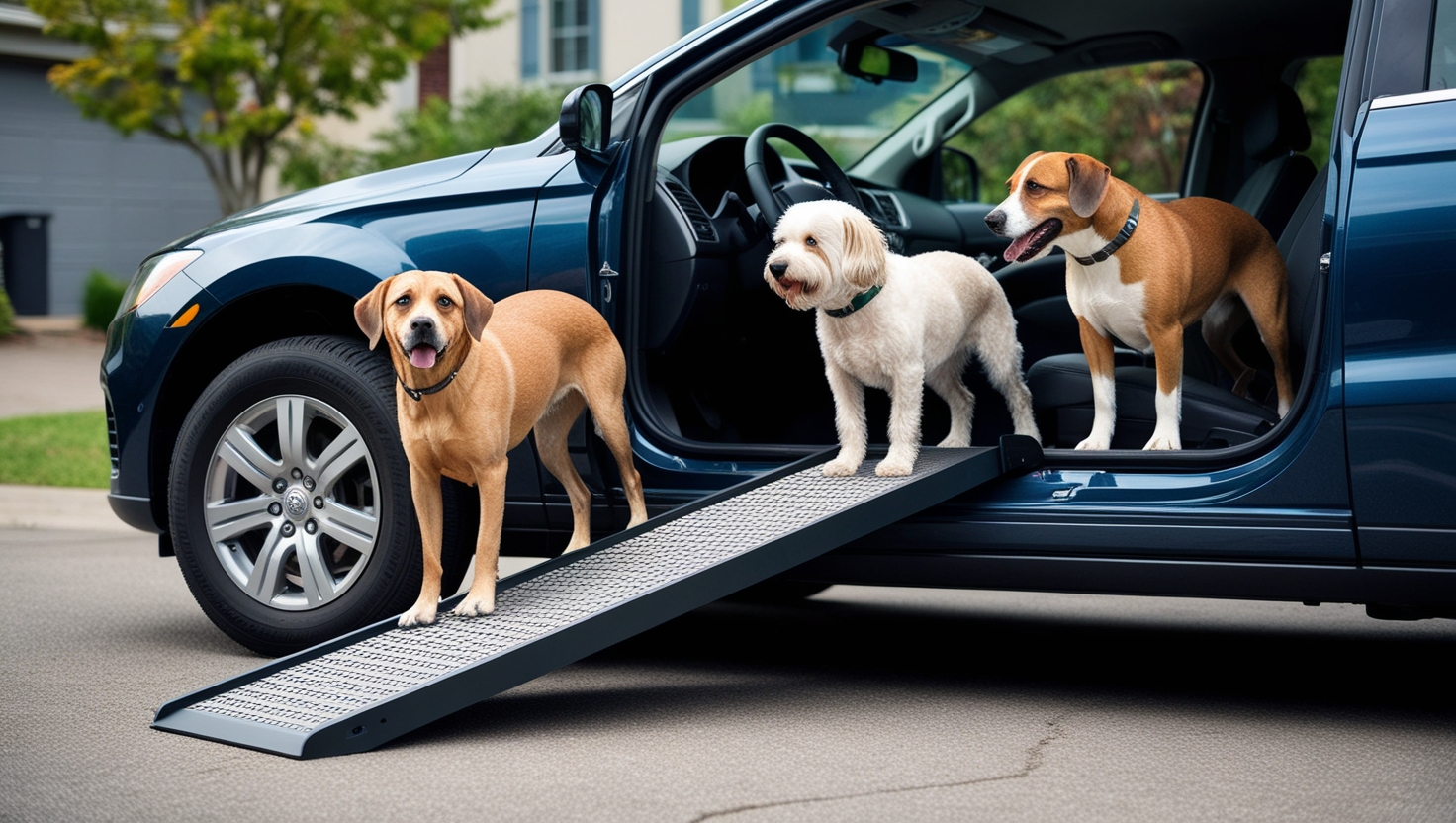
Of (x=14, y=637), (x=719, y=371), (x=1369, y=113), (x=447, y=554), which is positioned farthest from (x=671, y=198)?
(x=14, y=637)

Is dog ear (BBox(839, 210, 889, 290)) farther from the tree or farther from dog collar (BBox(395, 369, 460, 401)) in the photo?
the tree

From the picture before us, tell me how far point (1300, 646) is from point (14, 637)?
4.35 meters

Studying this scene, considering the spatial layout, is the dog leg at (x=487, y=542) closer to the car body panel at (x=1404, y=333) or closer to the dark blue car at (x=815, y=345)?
the dark blue car at (x=815, y=345)

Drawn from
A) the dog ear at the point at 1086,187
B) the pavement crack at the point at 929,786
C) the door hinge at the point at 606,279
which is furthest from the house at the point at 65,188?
the pavement crack at the point at 929,786

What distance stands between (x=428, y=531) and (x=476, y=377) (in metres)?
0.46

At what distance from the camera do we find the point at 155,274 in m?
4.64

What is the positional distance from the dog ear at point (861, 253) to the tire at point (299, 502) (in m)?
1.31

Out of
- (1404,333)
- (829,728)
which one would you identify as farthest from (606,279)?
(1404,333)

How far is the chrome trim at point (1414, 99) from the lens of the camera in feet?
11.1

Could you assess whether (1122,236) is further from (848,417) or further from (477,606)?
(477,606)

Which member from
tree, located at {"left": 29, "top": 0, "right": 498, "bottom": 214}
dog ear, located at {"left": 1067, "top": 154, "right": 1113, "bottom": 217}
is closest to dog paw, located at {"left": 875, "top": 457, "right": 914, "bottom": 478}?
→ dog ear, located at {"left": 1067, "top": 154, "right": 1113, "bottom": 217}

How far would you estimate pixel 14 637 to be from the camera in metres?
4.79

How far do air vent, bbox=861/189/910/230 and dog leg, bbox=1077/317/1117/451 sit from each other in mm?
1382

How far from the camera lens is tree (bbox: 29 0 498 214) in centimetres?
1552
